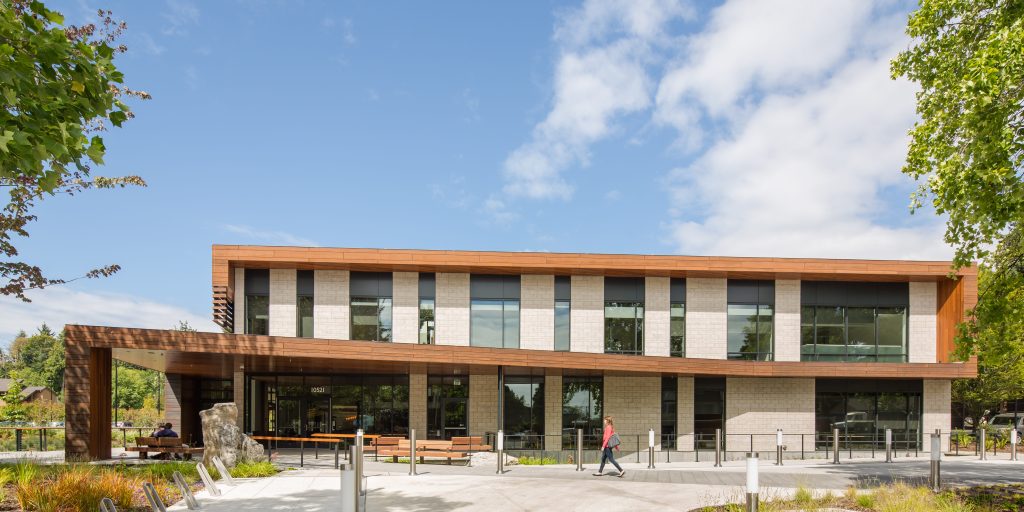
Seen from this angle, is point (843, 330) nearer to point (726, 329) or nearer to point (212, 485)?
point (726, 329)

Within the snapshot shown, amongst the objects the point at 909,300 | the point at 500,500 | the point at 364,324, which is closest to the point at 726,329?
the point at 909,300

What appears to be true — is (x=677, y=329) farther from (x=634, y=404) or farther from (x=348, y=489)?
(x=348, y=489)

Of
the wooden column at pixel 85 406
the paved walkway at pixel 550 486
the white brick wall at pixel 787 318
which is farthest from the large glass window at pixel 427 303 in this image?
the white brick wall at pixel 787 318

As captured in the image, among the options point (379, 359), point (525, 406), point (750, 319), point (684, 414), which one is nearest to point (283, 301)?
point (379, 359)

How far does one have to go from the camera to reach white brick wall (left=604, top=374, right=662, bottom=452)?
26984mm

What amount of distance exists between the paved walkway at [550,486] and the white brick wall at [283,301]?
8450 mm

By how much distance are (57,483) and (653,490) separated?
1073 cm

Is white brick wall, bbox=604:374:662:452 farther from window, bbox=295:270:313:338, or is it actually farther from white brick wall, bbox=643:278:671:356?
window, bbox=295:270:313:338

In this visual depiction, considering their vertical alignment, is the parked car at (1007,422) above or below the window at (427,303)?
below

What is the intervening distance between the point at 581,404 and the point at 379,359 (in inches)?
365

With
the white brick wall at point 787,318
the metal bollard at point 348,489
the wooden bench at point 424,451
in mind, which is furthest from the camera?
the white brick wall at point 787,318

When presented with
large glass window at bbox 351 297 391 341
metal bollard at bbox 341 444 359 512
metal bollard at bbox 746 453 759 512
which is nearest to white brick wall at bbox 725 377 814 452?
large glass window at bbox 351 297 391 341

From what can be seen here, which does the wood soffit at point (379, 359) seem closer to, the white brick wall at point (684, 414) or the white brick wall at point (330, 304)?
the white brick wall at point (684, 414)

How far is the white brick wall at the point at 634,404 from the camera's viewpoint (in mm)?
26984
